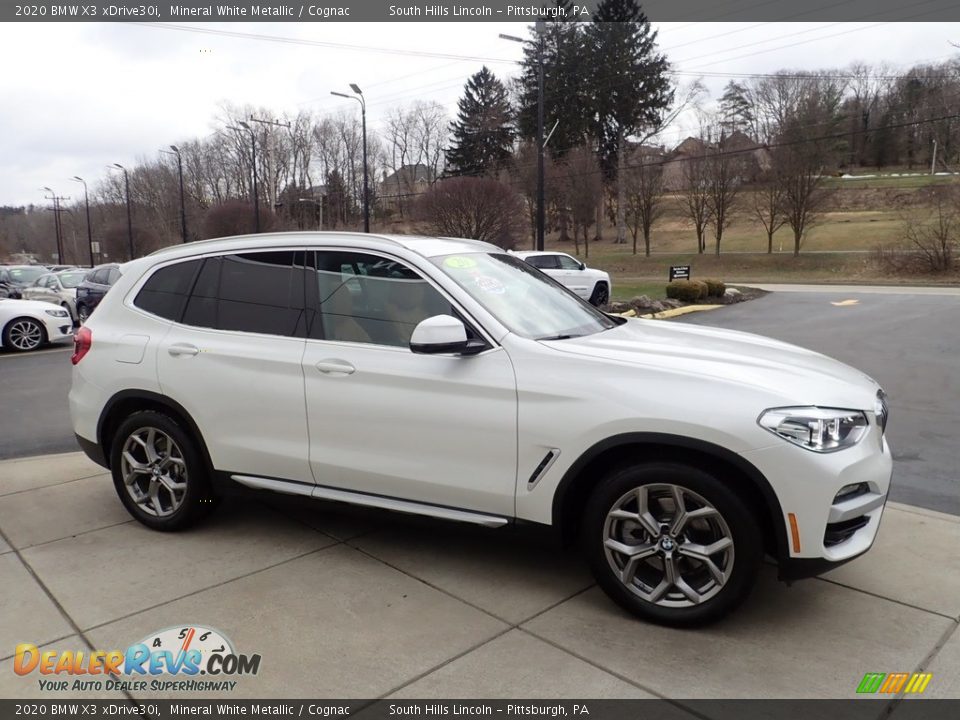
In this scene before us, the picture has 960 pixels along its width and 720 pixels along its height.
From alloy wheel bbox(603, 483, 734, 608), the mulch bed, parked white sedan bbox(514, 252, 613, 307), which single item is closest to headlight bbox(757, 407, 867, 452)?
alloy wheel bbox(603, 483, 734, 608)

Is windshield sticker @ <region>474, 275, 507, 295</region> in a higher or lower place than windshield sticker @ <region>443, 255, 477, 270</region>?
lower

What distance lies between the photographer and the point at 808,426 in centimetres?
298

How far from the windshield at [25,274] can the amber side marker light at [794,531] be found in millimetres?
29318

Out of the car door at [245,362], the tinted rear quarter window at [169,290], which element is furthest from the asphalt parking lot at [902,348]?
the tinted rear quarter window at [169,290]

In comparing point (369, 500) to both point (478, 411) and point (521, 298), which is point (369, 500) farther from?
point (521, 298)

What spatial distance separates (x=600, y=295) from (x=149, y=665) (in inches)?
734

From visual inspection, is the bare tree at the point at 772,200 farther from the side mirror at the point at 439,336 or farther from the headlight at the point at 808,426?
the side mirror at the point at 439,336

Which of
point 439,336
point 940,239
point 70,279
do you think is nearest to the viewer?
point 439,336

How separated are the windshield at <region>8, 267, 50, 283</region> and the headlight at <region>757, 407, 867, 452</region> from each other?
95.9 ft

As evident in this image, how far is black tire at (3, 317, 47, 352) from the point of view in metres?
13.6

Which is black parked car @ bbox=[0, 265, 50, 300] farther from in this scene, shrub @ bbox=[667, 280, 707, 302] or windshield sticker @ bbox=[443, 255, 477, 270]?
windshield sticker @ bbox=[443, 255, 477, 270]

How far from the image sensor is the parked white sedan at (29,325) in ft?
44.7

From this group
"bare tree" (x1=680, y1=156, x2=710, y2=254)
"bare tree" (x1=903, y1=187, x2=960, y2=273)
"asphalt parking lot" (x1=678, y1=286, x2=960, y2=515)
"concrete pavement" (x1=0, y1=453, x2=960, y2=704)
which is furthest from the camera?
"bare tree" (x1=680, y1=156, x2=710, y2=254)

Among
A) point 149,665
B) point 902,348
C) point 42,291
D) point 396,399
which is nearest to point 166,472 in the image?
point 149,665
